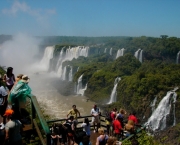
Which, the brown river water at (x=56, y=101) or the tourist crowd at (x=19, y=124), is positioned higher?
the tourist crowd at (x=19, y=124)

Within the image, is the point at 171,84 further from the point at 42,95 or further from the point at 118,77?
the point at 42,95

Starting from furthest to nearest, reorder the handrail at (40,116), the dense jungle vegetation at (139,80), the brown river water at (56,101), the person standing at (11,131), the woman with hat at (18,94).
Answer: the brown river water at (56,101) < the dense jungle vegetation at (139,80) < the woman with hat at (18,94) < the person standing at (11,131) < the handrail at (40,116)

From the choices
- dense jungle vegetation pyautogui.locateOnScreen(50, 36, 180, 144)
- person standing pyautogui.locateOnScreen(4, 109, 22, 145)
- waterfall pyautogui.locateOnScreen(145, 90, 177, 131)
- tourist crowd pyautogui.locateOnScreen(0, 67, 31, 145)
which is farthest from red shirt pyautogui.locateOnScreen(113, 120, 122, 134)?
waterfall pyautogui.locateOnScreen(145, 90, 177, 131)

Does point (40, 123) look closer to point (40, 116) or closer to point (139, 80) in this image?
point (40, 116)

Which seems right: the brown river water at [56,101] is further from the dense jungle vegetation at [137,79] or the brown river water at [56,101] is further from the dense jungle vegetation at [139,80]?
the dense jungle vegetation at [137,79]

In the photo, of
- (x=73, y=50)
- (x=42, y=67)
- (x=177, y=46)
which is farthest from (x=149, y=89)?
(x=42, y=67)

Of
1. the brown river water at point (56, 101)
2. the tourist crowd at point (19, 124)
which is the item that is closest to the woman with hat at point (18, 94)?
the tourist crowd at point (19, 124)

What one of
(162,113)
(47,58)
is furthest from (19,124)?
(47,58)

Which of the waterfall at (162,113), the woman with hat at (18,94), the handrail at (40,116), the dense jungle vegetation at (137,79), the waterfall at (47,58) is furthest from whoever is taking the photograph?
the waterfall at (47,58)
